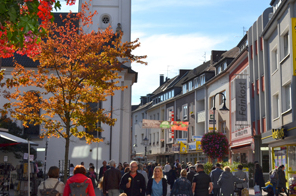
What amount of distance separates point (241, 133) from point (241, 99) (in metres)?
4.29

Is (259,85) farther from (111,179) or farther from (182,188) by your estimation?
(182,188)

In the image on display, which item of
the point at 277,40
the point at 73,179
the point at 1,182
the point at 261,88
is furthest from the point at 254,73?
the point at 73,179

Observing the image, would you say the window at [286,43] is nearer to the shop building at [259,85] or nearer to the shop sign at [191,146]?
the shop building at [259,85]

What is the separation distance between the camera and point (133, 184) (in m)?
10.5

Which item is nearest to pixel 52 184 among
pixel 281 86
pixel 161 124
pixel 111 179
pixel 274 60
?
pixel 111 179

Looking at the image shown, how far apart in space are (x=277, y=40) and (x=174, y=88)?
3729 centimetres

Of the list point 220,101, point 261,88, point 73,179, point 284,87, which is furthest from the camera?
point 220,101

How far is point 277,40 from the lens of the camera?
24.2 m

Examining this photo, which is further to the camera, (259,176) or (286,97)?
(286,97)

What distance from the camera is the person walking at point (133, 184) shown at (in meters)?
10.5

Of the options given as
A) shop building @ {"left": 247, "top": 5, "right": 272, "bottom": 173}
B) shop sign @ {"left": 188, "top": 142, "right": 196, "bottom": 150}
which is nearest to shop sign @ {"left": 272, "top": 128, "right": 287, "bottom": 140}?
shop building @ {"left": 247, "top": 5, "right": 272, "bottom": 173}

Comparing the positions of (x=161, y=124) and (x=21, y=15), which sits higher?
(x=161, y=124)

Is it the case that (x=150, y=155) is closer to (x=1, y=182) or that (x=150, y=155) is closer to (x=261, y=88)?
(x=261, y=88)

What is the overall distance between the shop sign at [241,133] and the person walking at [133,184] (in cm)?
2373
